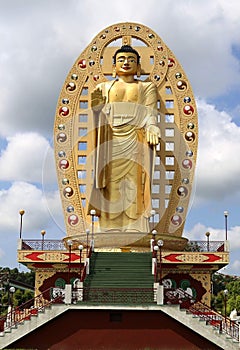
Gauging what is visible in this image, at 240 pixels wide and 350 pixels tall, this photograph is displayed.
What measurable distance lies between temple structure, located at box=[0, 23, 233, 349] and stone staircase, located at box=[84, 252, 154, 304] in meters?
0.03

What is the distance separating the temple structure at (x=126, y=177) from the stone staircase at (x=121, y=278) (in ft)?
0.09

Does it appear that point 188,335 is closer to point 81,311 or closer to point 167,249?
point 81,311

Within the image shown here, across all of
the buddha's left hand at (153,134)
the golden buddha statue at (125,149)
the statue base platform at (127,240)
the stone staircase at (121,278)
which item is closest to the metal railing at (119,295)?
the stone staircase at (121,278)

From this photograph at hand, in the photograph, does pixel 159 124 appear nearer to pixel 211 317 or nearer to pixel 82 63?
pixel 82 63

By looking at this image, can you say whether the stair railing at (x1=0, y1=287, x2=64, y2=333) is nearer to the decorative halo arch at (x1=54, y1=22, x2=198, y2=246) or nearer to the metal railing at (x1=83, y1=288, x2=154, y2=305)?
the metal railing at (x1=83, y1=288, x2=154, y2=305)

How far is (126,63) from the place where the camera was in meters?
22.9

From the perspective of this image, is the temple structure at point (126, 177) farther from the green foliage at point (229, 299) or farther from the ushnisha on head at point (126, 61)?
the green foliage at point (229, 299)

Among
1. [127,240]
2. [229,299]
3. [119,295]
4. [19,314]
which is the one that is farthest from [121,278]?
[229,299]

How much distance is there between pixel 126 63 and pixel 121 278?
8876 mm

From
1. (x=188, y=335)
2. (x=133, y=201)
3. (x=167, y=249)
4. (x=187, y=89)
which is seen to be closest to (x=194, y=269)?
(x=167, y=249)

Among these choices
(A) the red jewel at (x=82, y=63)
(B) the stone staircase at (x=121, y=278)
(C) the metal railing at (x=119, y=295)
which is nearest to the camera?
(C) the metal railing at (x=119, y=295)

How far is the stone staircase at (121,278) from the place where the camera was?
52.2 ft

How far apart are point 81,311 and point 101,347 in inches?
38.6

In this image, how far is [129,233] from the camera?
20828mm
